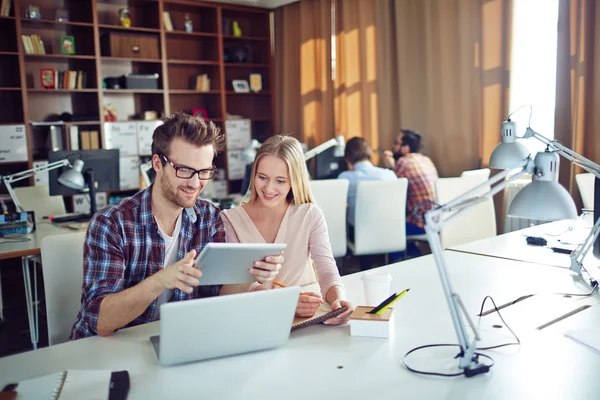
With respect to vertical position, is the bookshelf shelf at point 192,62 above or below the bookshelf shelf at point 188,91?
above

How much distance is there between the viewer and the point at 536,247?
8.33 feet

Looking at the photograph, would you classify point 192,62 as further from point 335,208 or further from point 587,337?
point 587,337

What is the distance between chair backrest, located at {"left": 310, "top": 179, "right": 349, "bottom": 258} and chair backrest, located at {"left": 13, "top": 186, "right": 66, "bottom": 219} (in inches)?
74.9

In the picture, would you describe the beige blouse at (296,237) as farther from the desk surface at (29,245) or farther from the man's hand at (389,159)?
the man's hand at (389,159)

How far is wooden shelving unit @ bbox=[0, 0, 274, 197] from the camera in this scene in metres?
5.61

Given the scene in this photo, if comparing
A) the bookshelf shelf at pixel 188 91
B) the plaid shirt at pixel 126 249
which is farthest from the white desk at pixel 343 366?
the bookshelf shelf at pixel 188 91

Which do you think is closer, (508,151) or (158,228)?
(158,228)

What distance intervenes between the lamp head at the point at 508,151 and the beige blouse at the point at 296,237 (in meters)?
0.70

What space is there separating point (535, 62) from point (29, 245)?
12.5 feet

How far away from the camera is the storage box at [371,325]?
1.48 metres

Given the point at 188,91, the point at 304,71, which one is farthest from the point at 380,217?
the point at 188,91

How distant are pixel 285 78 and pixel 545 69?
318 centimetres

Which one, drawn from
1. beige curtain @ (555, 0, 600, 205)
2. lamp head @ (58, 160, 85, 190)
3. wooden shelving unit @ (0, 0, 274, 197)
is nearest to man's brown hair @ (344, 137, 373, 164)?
beige curtain @ (555, 0, 600, 205)

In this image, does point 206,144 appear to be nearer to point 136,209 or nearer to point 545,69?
point 136,209
